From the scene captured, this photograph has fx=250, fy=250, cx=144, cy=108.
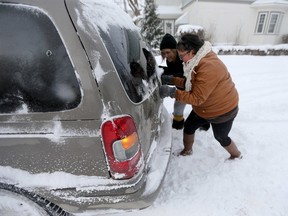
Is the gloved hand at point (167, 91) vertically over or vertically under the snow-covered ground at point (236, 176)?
over

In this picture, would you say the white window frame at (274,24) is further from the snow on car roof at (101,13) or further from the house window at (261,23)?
the snow on car roof at (101,13)

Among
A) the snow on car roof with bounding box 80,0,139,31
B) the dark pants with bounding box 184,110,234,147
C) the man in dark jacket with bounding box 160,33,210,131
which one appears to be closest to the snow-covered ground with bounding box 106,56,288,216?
the man in dark jacket with bounding box 160,33,210,131

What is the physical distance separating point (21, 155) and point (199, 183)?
74.9 inches

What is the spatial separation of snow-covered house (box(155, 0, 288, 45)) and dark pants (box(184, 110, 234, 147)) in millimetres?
Result: 17346

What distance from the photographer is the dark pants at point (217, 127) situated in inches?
108

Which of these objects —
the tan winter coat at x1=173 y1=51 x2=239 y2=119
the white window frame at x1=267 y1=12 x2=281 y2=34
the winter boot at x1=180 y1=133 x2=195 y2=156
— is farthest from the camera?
the white window frame at x1=267 y1=12 x2=281 y2=34

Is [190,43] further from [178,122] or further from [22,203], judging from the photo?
[22,203]

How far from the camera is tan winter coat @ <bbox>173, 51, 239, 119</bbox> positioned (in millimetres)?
2365

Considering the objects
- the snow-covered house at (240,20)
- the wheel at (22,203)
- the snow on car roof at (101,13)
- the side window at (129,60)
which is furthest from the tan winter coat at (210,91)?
the snow-covered house at (240,20)

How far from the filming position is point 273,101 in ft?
16.5

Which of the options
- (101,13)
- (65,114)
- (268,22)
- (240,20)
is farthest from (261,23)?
(65,114)

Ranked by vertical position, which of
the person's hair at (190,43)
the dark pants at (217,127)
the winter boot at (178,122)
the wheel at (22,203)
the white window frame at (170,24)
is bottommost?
the white window frame at (170,24)

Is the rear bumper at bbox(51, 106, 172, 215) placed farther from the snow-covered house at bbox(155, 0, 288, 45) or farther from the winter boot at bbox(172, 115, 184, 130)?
the snow-covered house at bbox(155, 0, 288, 45)

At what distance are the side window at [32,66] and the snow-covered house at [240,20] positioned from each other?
739 inches
